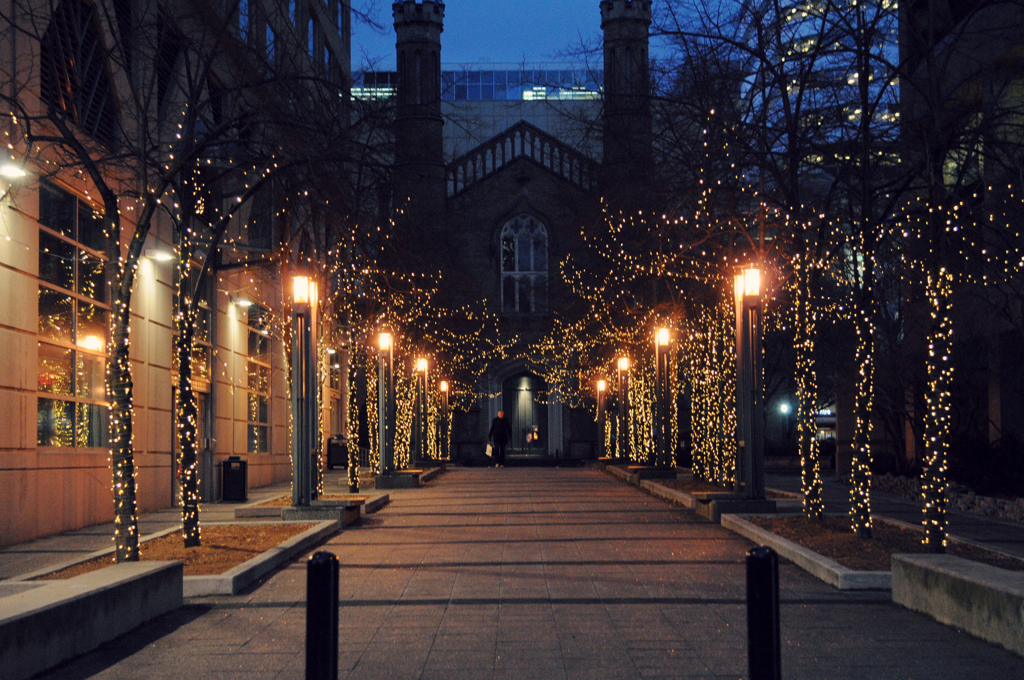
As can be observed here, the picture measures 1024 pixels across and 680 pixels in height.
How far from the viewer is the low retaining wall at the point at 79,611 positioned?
688 cm

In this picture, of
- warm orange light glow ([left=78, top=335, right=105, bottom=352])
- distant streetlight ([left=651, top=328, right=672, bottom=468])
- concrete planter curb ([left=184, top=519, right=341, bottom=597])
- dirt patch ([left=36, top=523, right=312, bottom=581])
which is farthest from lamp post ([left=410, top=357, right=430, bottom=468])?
concrete planter curb ([left=184, top=519, right=341, bottom=597])

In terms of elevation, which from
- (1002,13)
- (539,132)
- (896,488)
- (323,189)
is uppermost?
(539,132)

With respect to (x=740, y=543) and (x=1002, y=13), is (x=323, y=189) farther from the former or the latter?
(x=1002, y=13)

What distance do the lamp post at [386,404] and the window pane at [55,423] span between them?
36.6ft

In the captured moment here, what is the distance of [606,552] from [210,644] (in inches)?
246

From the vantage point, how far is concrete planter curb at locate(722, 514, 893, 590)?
34.1ft

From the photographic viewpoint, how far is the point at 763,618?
5191mm

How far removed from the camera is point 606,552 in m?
13.5

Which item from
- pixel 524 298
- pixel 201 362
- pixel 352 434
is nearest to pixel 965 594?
pixel 352 434

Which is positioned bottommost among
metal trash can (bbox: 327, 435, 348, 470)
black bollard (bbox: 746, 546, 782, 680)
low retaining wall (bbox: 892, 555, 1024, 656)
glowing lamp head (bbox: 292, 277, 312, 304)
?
metal trash can (bbox: 327, 435, 348, 470)

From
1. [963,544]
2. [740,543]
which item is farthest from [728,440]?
[963,544]

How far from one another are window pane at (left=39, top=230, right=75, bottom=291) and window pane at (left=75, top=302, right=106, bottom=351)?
58cm

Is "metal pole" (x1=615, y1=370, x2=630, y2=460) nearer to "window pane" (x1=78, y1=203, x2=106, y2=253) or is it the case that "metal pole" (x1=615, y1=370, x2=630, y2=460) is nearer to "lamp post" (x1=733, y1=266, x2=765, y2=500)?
"lamp post" (x1=733, y1=266, x2=765, y2=500)

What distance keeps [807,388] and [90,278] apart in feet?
36.3
